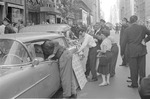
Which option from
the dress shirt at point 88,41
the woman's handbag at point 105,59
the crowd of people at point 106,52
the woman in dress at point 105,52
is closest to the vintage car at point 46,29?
the crowd of people at point 106,52

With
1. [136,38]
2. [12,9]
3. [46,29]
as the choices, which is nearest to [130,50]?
[136,38]

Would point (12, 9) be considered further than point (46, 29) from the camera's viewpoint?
Yes

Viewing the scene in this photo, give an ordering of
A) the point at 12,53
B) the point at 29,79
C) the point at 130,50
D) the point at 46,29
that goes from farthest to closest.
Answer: the point at 46,29 < the point at 130,50 < the point at 12,53 < the point at 29,79

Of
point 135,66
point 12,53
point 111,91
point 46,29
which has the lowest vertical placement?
point 111,91

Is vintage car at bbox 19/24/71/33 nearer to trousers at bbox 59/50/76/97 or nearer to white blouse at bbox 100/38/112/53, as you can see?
white blouse at bbox 100/38/112/53

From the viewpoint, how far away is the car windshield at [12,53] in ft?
13.8

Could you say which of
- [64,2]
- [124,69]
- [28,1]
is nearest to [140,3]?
[64,2]

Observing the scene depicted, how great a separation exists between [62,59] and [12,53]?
53.8 inches

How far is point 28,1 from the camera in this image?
24.5 m

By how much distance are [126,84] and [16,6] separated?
16589 mm

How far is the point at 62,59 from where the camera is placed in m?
5.35

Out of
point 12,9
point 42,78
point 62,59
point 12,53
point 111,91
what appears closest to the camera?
point 12,53

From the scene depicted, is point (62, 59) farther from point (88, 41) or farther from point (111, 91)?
point (88, 41)

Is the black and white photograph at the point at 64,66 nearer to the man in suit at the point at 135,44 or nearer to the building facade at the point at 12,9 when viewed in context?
the man in suit at the point at 135,44
